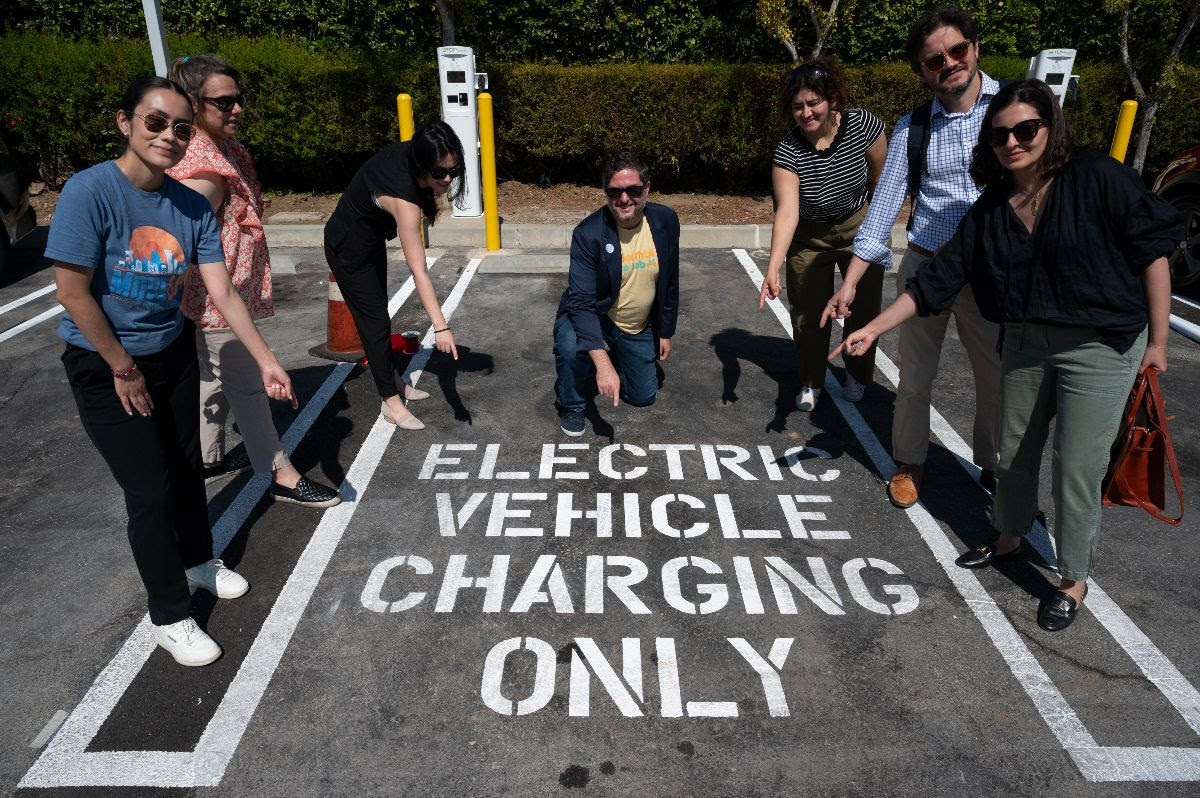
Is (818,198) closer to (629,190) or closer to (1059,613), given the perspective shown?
(629,190)

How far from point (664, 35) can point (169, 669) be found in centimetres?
1231

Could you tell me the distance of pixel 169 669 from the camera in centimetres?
306

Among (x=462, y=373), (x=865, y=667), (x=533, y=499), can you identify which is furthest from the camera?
(x=462, y=373)

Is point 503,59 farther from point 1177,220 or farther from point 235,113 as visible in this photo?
point 1177,220

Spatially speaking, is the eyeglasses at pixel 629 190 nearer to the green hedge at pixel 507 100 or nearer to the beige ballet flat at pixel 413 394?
the beige ballet flat at pixel 413 394

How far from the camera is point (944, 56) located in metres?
3.51

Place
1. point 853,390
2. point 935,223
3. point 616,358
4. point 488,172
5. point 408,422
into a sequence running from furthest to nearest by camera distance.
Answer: point 488,172 < point 853,390 < point 616,358 < point 408,422 < point 935,223

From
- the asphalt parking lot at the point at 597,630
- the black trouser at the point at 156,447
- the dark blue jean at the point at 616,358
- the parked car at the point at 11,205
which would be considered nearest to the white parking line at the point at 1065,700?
the asphalt parking lot at the point at 597,630

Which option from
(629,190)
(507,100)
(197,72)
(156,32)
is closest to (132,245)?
(197,72)

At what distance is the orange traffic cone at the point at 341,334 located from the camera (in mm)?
6016

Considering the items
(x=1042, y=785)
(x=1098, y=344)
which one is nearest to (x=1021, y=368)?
(x=1098, y=344)

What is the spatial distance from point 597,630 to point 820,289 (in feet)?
9.18

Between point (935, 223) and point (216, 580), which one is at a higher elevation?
point (935, 223)

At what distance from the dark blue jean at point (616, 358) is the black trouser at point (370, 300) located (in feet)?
3.35
